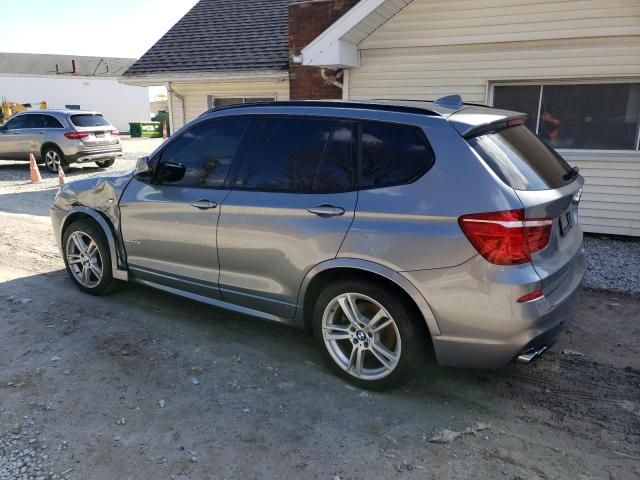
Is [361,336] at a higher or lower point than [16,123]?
lower

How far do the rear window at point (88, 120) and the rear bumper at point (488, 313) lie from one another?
560 inches

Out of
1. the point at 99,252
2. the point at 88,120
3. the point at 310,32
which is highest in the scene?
the point at 310,32

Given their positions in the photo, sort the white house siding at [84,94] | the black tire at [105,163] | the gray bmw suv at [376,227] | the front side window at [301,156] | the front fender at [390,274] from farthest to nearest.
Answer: the white house siding at [84,94] < the black tire at [105,163] < the front side window at [301,156] < the front fender at [390,274] < the gray bmw suv at [376,227]

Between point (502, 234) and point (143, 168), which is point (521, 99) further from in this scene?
point (143, 168)

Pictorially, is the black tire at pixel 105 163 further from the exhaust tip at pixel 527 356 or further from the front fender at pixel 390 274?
the exhaust tip at pixel 527 356

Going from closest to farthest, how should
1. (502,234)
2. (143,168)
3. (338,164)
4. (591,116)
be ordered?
(502,234), (338,164), (143,168), (591,116)

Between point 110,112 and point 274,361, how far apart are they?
46895 millimetres

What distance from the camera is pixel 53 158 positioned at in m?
14.6

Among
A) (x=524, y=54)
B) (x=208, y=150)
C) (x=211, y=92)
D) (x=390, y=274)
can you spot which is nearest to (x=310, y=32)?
(x=211, y=92)

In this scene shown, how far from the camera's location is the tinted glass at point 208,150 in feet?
12.7

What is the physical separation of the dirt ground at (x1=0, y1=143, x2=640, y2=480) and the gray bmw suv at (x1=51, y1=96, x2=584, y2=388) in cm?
35

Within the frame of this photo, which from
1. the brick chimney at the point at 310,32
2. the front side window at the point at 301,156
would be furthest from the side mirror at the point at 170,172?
the brick chimney at the point at 310,32

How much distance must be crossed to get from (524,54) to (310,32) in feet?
12.3

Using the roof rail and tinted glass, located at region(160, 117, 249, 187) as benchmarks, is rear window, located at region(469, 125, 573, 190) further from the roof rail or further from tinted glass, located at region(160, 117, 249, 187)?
tinted glass, located at region(160, 117, 249, 187)
